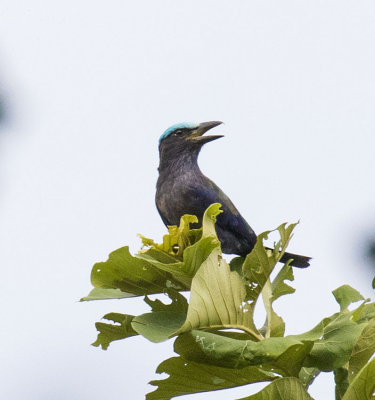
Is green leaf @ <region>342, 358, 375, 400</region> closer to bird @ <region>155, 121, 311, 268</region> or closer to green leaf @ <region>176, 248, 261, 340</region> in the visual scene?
green leaf @ <region>176, 248, 261, 340</region>

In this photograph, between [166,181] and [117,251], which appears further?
[166,181]

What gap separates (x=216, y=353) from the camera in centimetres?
187

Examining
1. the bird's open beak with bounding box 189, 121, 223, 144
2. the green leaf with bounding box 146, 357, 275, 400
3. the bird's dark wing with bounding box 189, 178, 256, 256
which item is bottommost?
the green leaf with bounding box 146, 357, 275, 400

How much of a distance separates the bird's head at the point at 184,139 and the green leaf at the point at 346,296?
8.21 ft

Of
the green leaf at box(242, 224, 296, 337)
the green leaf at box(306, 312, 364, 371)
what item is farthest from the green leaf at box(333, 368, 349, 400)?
the green leaf at box(242, 224, 296, 337)

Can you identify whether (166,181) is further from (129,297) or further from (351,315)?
(351,315)

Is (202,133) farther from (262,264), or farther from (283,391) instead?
(283,391)

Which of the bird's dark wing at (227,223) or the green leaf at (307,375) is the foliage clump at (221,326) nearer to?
the green leaf at (307,375)

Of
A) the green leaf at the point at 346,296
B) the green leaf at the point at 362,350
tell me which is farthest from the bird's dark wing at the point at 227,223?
the green leaf at the point at 362,350

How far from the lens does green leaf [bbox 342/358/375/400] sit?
1.73 metres

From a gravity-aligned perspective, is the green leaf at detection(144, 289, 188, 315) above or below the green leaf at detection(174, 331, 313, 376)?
above

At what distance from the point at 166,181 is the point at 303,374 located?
114 inches

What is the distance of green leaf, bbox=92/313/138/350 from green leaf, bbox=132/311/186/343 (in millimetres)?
159

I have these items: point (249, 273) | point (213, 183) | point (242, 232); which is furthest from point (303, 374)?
point (213, 183)
